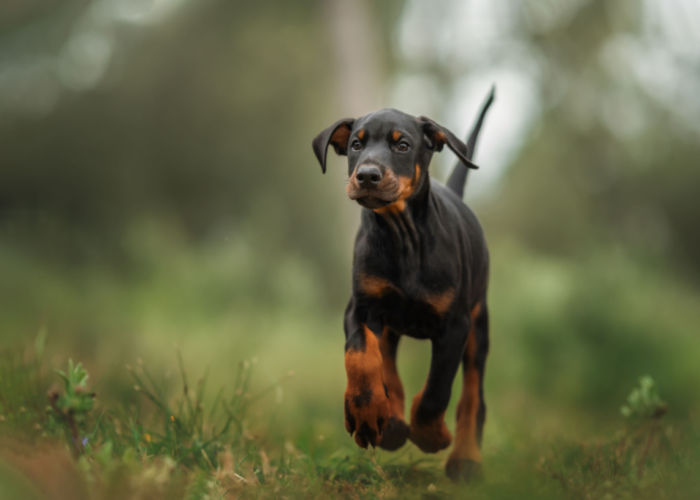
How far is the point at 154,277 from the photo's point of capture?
364 inches

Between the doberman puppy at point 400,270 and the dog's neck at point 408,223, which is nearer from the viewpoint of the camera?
the doberman puppy at point 400,270

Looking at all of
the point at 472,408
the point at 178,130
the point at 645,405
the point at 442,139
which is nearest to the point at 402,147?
the point at 442,139

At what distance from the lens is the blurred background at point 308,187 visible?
7.78 m

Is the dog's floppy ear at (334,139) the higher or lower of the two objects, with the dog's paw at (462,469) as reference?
higher

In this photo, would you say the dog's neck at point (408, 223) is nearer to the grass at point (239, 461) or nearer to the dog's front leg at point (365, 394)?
the dog's front leg at point (365, 394)

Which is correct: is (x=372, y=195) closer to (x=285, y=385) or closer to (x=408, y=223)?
(x=408, y=223)

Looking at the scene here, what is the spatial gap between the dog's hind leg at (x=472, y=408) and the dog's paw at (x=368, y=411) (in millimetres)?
873

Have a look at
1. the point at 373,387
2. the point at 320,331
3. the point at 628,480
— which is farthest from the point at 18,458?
the point at 320,331

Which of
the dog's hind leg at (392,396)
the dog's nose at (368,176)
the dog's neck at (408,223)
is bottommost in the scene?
the dog's hind leg at (392,396)

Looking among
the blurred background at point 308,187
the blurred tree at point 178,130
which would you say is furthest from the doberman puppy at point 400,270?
the blurred tree at point 178,130

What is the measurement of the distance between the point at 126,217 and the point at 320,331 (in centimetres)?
335

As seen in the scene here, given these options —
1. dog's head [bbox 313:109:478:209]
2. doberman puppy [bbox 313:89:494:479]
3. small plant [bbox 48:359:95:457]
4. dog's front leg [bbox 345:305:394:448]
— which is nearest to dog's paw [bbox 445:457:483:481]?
doberman puppy [bbox 313:89:494:479]

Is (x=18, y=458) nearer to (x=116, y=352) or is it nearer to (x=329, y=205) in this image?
(x=116, y=352)

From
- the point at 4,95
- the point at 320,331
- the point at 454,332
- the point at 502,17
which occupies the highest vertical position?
the point at 502,17
